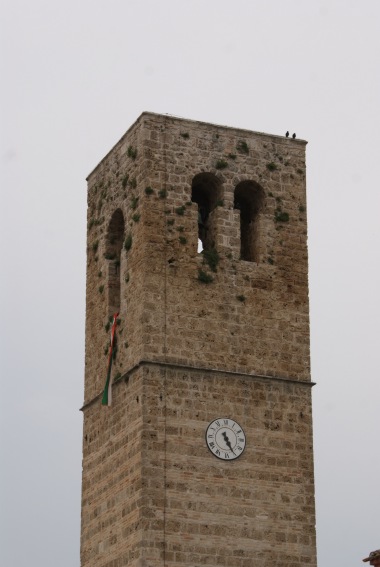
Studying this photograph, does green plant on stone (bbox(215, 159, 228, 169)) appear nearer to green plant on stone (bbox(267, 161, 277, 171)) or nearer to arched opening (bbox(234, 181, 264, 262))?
arched opening (bbox(234, 181, 264, 262))

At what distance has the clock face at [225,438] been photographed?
40406 millimetres

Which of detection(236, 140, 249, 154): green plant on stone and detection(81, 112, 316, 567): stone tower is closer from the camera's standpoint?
detection(81, 112, 316, 567): stone tower

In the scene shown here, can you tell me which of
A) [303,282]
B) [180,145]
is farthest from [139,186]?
[303,282]

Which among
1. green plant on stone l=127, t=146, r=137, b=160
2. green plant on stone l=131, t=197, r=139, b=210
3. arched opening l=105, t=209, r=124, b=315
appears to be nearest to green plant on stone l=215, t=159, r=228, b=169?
green plant on stone l=127, t=146, r=137, b=160

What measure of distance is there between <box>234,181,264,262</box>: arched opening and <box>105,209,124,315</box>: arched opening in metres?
2.61

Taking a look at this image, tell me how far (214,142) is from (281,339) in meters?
4.55

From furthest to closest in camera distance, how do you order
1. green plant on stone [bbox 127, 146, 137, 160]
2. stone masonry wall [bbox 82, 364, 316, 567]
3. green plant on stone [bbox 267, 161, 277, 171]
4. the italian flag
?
green plant on stone [bbox 267, 161, 277, 171]
green plant on stone [bbox 127, 146, 137, 160]
the italian flag
stone masonry wall [bbox 82, 364, 316, 567]

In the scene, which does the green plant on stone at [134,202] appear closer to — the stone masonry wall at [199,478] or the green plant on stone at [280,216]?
the green plant on stone at [280,216]

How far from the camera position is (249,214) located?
4347 cm

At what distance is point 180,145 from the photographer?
4231cm

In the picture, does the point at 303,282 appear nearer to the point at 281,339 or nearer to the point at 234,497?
the point at 281,339

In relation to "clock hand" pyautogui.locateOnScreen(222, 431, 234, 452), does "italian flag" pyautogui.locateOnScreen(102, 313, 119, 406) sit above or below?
above

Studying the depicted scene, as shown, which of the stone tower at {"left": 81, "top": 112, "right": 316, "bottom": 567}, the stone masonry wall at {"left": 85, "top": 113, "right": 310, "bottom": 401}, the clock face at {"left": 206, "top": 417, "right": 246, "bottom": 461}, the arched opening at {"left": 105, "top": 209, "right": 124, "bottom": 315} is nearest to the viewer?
the stone tower at {"left": 81, "top": 112, "right": 316, "bottom": 567}

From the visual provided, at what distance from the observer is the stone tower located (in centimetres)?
3981
